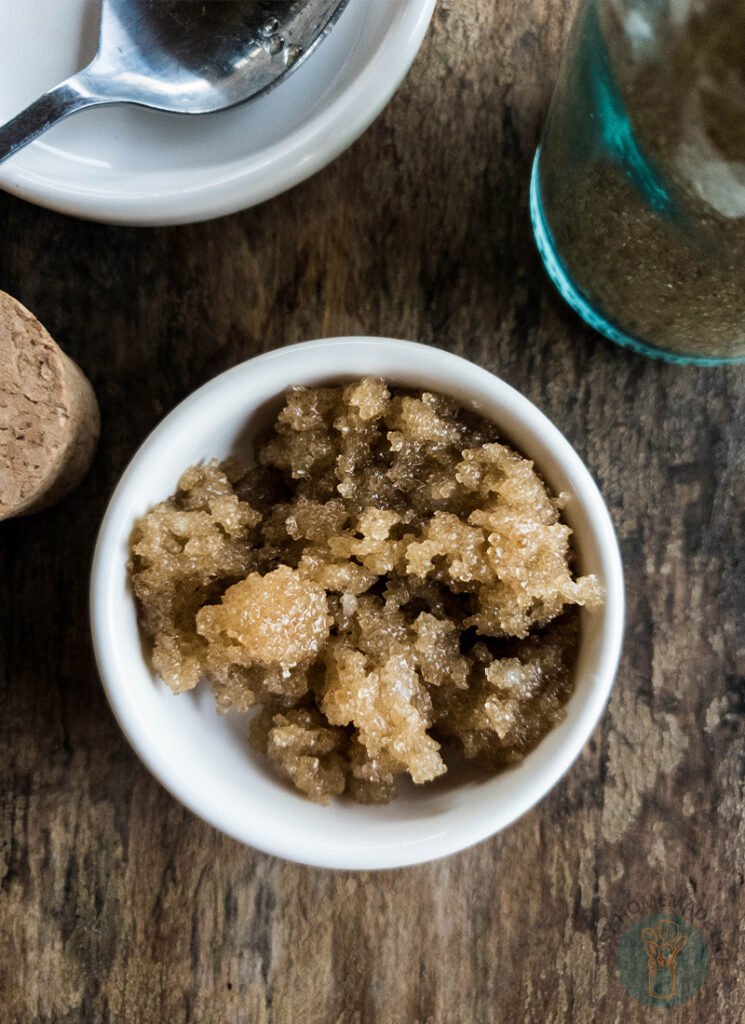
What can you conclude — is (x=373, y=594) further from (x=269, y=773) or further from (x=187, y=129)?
(x=187, y=129)

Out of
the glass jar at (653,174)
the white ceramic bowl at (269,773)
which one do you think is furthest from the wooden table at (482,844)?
the white ceramic bowl at (269,773)

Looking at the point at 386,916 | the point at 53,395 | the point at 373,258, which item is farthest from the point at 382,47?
the point at 386,916

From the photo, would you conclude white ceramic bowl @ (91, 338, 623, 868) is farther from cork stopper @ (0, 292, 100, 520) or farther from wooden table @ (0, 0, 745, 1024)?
wooden table @ (0, 0, 745, 1024)

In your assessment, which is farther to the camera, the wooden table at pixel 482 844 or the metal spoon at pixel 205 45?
the wooden table at pixel 482 844

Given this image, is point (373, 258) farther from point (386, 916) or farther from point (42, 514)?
point (386, 916)

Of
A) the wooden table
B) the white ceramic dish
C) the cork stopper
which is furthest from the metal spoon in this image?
the cork stopper

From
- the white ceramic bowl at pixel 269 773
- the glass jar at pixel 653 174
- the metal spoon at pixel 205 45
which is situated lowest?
the white ceramic bowl at pixel 269 773

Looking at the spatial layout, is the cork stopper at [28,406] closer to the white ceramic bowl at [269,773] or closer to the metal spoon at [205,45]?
the white ceramic bowl at [269,773]
